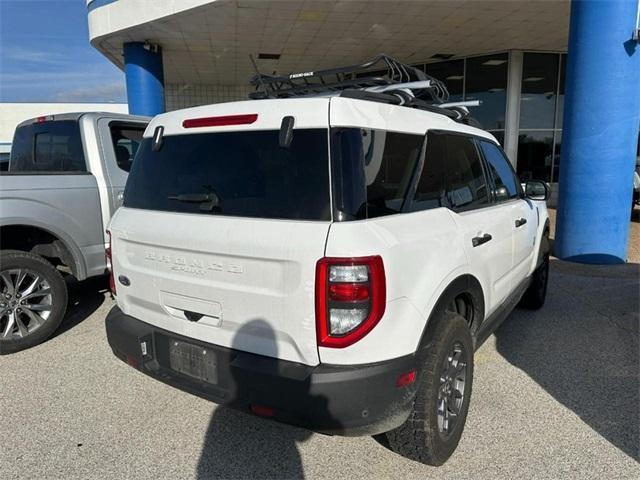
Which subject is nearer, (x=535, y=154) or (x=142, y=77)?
(x=142, y=77)

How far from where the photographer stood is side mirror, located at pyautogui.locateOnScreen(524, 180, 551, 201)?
4391 millimetres

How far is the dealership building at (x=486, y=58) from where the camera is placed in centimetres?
686

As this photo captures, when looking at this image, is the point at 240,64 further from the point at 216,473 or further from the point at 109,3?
the point at 216,473

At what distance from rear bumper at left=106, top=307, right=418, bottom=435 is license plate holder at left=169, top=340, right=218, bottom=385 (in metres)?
0.03

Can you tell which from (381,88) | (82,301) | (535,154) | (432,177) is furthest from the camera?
(535,154)

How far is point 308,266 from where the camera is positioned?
6.53ft

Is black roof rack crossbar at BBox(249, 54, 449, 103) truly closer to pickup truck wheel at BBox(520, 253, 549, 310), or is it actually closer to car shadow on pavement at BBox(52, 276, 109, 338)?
pickup truck wheel at BBox(520, 253, 549, 310)

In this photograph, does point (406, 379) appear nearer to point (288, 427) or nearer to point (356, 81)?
point (288, 427)

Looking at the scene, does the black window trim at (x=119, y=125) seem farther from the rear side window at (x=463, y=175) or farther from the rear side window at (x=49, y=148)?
the rear side window at (x=463, y=175)

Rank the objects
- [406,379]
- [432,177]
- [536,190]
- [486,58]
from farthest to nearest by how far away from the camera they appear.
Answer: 1. [486,58]
2. [536,190]
3. [432,177]
4. [406,379]

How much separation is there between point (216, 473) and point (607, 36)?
7.34 m

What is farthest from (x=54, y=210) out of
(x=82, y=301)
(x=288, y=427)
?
(x=288, y=427)

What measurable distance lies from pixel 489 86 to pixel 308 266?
50.4 feet

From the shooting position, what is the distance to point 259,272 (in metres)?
2.12
